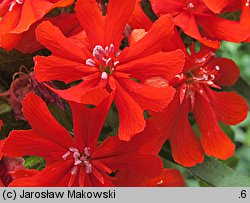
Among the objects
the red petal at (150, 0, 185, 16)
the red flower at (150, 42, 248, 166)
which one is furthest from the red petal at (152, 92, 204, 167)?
the red petal at (150, 0, 185, 16)

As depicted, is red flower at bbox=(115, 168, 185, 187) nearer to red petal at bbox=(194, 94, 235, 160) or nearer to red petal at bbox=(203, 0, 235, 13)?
red petal at bbox=(194, 94, 235, 160)

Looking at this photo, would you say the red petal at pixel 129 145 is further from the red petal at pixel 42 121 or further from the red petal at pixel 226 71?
the red petal at pixel 226 71

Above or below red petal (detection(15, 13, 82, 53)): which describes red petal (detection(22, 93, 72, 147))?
below

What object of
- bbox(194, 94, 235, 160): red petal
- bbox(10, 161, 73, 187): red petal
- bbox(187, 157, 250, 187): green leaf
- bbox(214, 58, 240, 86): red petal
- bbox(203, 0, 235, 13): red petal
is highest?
bbox(203, 0, 235, 13): red petal

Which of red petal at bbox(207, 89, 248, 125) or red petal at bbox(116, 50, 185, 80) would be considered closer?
red petal at bbox(116, 50, 185, 80)

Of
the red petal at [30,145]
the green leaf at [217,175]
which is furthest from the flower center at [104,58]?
the green leaf at [217,175]
